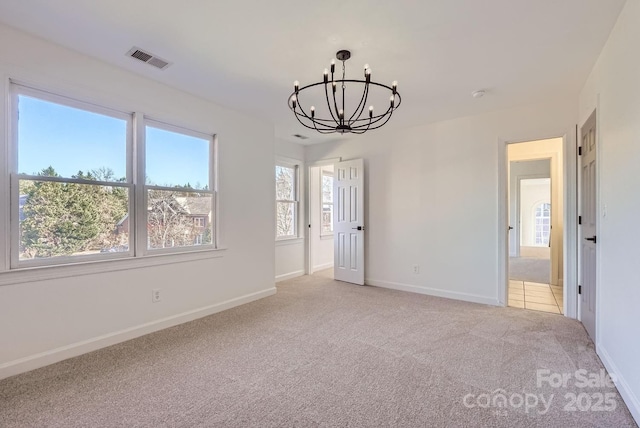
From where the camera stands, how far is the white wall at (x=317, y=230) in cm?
597

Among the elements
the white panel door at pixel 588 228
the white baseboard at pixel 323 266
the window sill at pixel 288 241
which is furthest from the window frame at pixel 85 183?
the white panel door at pixel 588 228

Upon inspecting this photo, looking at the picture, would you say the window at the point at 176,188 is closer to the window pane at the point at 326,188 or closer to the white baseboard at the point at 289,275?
the white baseboard at the point at 289,275

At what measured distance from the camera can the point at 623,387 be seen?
199 cm

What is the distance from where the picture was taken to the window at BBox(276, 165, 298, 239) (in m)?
5.57

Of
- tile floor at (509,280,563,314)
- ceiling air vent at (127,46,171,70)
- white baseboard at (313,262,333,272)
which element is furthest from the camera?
white baseboard at (313,262,333,272)

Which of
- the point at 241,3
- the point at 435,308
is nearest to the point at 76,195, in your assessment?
the point at 241,3

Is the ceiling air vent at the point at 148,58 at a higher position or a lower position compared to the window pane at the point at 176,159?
higher

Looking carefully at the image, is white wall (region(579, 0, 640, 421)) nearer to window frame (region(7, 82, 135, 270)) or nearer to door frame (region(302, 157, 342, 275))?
window frame (region(7, 82, 135, 270))

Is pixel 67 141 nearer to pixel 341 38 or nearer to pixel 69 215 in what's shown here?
pixel 69 215

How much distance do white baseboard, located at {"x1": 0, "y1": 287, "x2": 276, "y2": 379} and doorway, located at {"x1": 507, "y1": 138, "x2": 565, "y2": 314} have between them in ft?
12.8

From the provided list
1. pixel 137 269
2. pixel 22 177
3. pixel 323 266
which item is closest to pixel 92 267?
pixel 137 269

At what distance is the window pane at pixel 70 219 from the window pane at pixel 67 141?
141 millimetres

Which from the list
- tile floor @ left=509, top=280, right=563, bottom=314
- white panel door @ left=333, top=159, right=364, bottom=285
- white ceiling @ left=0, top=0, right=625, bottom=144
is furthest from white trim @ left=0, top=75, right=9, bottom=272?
tile floor @ left=509, top=280, right=563, bottom=314

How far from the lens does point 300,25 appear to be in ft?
7.25
